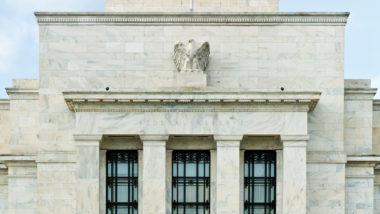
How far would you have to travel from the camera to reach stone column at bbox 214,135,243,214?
39406 millimetres

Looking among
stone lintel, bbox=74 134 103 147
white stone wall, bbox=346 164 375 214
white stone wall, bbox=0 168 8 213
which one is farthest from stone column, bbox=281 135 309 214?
white stone wall, bbox=0 168 8 213

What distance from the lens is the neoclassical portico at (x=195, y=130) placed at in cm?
3941

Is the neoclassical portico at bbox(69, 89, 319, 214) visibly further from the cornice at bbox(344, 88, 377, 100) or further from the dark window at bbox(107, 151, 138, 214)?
the cornice at bbox(344, 88, 377, 100)

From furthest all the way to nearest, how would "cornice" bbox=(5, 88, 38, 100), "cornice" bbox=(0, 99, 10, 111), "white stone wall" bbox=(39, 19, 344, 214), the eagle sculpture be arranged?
"cornice" bbox=(0, 99, 10, 111) → "cornice" bbox=(5, 88, 38, 100) → "white stone wall" bbox=(39, 19, 344, 214) → the eagle sculpture

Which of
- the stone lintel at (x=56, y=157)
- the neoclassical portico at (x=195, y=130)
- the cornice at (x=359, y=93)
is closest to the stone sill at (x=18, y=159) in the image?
the stone lintel at (x=56, y=157)

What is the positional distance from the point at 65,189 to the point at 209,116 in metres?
6.60

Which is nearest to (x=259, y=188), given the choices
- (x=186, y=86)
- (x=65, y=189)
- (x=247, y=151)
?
(x=247, y=151)

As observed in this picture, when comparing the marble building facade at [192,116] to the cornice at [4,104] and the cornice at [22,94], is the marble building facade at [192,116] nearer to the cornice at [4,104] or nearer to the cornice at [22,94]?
the cornice at [22,94]

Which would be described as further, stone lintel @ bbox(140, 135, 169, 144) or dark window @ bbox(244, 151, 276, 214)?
dark window @ bbox(244, 151, 276, 214)

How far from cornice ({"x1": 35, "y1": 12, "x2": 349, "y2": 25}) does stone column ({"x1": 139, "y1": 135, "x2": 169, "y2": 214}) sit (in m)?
5.32

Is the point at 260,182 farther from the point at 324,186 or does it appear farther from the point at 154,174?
the point at 154,174

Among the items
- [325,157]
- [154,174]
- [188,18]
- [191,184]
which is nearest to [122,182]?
[154,174]

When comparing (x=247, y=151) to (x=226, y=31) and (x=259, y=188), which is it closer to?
(x=259, y=188)

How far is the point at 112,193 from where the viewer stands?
132ft
